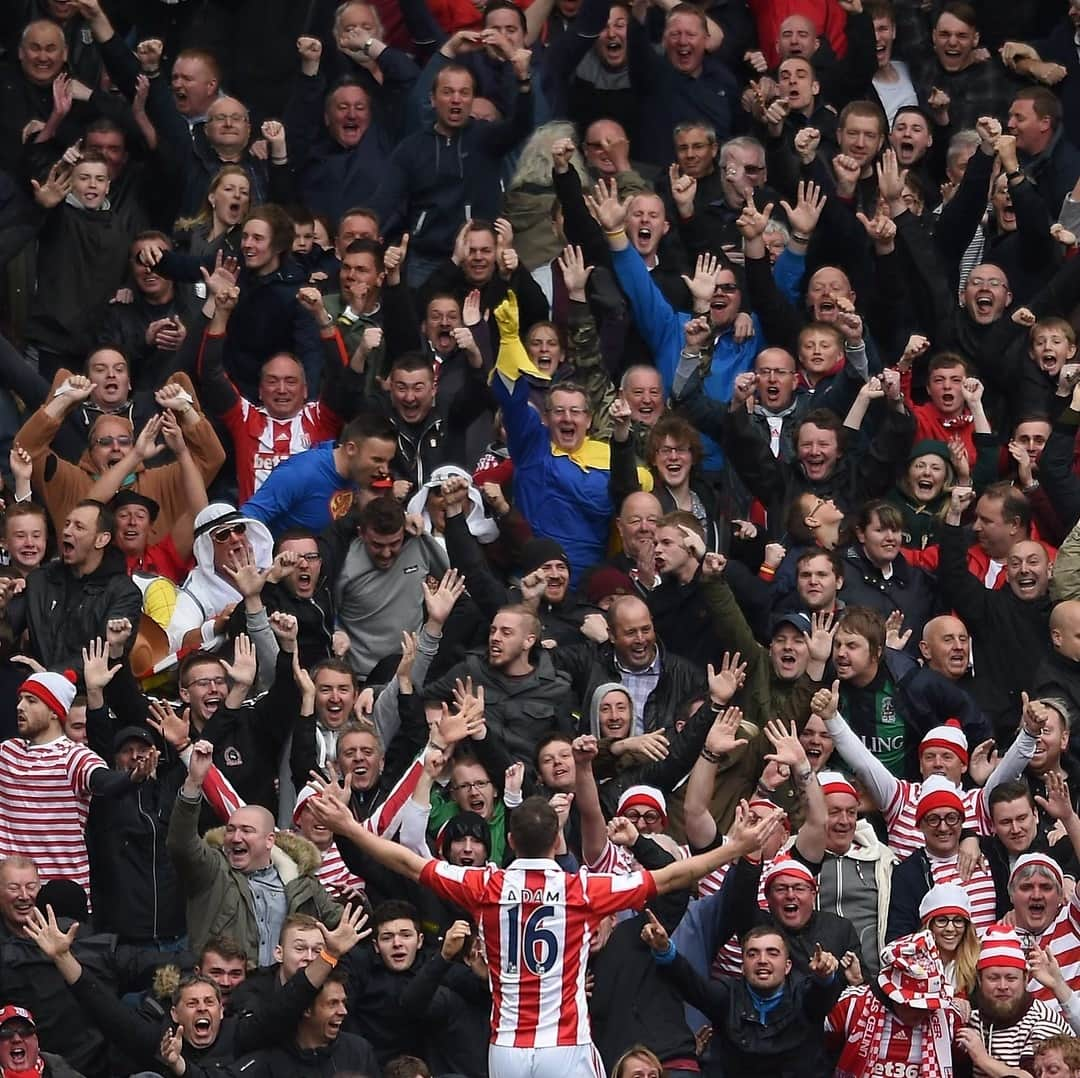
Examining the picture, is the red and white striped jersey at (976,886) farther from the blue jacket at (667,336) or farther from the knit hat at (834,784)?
the blue jacket at (667,336)

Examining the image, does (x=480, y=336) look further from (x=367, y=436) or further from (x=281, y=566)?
(x=281, y=566)

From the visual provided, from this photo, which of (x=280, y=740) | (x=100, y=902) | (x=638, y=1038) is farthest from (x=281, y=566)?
(x=638, y=1038)

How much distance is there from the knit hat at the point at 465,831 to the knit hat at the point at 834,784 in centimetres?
156

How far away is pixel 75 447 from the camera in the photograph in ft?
57.4

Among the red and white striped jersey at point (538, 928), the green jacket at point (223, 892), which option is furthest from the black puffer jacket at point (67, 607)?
the red and white striped jersey at point (538, 928)

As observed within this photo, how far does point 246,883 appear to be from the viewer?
583 inches

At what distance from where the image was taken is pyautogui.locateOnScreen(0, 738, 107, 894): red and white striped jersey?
14.9 metres

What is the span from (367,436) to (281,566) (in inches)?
43.5

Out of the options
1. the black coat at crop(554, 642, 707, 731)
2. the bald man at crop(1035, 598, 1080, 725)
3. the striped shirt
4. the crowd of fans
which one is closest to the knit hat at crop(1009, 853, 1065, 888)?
the crowd of fans

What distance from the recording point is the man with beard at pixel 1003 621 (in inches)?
650

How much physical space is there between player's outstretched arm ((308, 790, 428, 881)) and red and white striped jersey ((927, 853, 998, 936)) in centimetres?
284

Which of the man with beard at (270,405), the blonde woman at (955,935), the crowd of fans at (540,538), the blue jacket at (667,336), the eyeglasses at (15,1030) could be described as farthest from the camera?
the blue jacket at (667,336)

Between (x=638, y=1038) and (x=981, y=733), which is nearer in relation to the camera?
(x=638, y=1038)

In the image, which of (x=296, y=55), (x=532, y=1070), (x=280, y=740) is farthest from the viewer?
(x=296, y=55)
